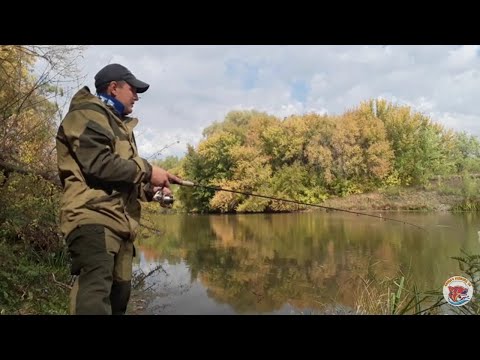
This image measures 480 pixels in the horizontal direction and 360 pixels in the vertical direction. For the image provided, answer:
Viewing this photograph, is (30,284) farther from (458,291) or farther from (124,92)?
(458,291)

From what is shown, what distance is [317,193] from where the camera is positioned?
1156 centimetres

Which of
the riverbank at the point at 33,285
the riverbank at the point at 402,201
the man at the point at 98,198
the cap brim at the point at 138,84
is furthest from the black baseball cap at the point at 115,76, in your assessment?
the riverbank at the point at 402,201

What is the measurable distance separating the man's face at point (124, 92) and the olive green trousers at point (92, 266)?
572mm

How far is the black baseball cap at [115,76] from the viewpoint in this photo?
5.84 ft

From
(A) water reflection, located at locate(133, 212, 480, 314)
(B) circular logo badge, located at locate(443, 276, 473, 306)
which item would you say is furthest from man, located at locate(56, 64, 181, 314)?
(A) water reflection, located at locate(133, 212, 480, 314)

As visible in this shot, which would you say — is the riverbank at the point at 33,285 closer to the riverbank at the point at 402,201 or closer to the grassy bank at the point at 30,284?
the grassy bank at the point at 30,284

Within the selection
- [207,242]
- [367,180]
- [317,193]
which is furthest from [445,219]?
[207,242]

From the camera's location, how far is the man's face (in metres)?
1.80

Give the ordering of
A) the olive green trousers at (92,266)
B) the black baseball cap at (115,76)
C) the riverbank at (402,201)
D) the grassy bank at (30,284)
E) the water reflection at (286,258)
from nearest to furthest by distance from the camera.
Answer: the olive green trousers at (92,266) → the black baseball cap at (115,76) → the grassy bank at (30,284) → the water reflection at (286,258) → the riverbank at (402,201)

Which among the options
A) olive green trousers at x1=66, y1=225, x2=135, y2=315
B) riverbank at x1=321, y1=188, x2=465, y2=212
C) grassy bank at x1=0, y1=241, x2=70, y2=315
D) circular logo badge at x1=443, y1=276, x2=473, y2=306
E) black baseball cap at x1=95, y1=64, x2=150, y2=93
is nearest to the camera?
olive green trousers at x1=66, y1=225, x2=135, y2=315

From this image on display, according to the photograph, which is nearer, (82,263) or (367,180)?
(82,263)

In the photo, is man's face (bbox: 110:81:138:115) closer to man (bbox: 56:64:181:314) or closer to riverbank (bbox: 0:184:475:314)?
man (bbox: 56:64:181:314)
